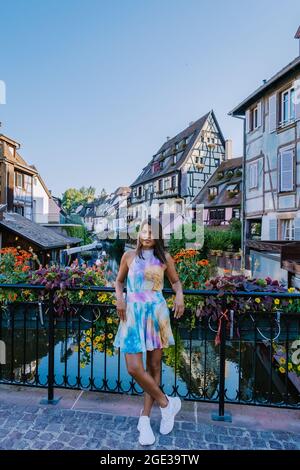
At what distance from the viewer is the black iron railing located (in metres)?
3.06

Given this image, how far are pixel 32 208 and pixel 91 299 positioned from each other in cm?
2347

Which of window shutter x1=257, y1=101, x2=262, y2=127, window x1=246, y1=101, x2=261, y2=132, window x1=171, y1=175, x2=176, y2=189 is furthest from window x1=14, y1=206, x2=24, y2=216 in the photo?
window shutter x1=257, y1=101, x2=262, y2=127

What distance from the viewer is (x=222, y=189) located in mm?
27969

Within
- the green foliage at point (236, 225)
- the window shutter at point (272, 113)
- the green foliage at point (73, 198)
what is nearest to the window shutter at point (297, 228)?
the window shutter at point (272, 113)

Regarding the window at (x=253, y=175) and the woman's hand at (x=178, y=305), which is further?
the window at (x=253, y=175)

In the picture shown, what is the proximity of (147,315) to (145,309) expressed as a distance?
0.05 m

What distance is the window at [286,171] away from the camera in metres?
14.4

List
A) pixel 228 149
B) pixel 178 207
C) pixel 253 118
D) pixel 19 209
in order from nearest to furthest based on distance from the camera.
A: pixel 253 118 → pixel 19 209 → pixel 178 207 → pixel 228 149

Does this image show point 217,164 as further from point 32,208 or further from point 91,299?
point 91,299

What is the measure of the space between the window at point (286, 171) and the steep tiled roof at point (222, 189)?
406 inches

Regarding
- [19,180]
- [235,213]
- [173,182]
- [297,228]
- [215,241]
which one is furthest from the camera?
[173,182]

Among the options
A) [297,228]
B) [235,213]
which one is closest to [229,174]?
[235,213]

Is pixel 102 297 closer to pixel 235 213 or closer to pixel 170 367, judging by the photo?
pixel 170 367

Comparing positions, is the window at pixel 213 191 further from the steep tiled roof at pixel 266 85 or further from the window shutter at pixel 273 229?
the window shutter at pixel 273 229
